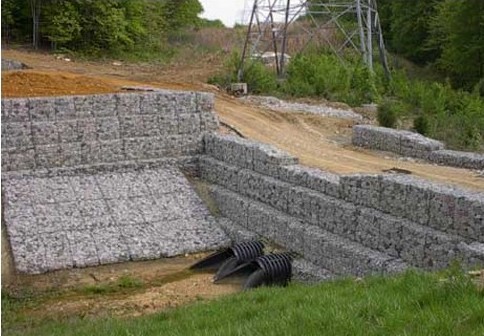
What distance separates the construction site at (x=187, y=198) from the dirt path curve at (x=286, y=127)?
0.32 ft

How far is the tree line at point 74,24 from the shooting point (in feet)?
97.8

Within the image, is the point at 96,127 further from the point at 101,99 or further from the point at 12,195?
the point at 12,195

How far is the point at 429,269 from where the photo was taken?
854 cm

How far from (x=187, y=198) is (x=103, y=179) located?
1798 millimetres

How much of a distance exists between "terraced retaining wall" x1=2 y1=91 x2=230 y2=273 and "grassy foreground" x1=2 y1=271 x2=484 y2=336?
5242mm

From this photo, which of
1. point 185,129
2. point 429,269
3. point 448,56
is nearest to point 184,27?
point 448,56

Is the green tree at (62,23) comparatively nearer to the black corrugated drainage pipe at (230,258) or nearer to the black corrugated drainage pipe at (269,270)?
the black corrugated drainage pipe at (230,258)

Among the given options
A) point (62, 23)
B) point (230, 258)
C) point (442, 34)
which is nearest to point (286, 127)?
point (230, 258)

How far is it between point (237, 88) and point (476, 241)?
15.6m

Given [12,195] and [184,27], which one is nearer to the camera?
[12,195]

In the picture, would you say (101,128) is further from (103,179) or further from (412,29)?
(412,29)

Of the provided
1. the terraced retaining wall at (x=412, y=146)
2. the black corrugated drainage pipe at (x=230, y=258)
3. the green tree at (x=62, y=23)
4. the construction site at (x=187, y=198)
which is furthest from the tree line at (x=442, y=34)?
the black corrugated drainage pipe at (x=230, y=258)

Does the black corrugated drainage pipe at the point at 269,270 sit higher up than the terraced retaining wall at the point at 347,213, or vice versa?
the terraced retaining wall at the point at 347,213

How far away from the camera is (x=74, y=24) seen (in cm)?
2945
